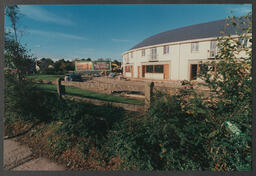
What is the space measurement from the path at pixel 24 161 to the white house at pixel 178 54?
15.0 meters

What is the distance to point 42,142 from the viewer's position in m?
2.99

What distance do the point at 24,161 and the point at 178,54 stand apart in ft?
59.8

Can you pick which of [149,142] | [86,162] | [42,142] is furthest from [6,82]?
[149,142]

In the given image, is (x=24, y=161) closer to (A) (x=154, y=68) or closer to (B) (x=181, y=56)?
(B) (x=181, y=56)

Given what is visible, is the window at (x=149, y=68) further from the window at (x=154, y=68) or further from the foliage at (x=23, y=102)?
the foliage at (x=23, y=102)

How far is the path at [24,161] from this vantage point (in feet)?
7.79

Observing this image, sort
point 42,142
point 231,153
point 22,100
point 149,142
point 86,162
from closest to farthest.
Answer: point 231,153 < point 149,142 < point 86,162 < point 42,142 < point 22,100

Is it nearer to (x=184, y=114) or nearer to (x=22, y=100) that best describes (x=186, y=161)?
(x=184, y=114)

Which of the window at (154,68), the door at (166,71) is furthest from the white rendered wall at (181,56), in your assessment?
the window at (154,68)

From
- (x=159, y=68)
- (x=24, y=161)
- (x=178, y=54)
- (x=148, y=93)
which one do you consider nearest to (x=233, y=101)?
(x=148, y=93)

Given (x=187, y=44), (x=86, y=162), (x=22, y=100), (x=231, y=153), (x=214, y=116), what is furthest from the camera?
(x=187, y=44)

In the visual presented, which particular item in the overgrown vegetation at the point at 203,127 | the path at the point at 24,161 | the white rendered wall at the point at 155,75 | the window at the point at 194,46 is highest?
the window at the point at 194,46

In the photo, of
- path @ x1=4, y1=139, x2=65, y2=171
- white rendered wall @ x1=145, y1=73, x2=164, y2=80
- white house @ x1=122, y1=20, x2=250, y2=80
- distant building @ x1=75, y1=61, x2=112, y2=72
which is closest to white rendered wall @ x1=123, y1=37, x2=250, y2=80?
white house @ x1=122, y1=20, x2=250, y2=80
